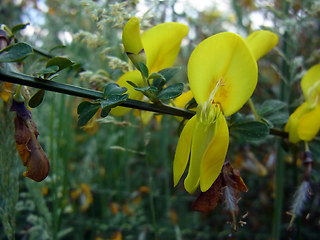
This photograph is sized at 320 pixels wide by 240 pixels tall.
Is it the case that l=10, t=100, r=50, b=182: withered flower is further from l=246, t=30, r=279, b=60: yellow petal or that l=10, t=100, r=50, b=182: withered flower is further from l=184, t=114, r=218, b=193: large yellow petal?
l=246, t=30, r=279, b=60: yellow petal

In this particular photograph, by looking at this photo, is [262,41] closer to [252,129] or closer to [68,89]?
[252,129]

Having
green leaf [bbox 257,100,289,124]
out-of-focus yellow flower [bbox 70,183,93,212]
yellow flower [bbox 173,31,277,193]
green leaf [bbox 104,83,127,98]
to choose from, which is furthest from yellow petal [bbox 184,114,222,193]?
out-of-focus yellow flower [bbox 70,183,93,212]

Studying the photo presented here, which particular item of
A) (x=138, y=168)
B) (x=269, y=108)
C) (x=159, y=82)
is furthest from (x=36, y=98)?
(x=138, y=168)

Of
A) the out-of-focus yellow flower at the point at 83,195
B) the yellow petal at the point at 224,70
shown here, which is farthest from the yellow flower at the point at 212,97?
the out-of-focus yellow flower at the point at 83,195

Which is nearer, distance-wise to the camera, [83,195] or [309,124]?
[309,124]

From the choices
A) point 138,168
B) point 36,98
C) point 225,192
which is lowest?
point 138,168

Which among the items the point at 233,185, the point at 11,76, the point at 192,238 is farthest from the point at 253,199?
the point at 11,76
